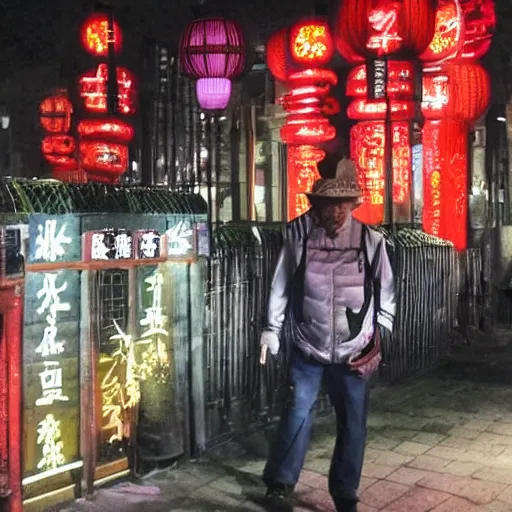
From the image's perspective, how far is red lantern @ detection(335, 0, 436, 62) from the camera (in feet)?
39.6

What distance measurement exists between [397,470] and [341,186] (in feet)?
9.14

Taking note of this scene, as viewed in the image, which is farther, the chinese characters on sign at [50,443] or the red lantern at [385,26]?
the red lantern at [385,26]

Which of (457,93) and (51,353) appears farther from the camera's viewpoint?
(457,93)

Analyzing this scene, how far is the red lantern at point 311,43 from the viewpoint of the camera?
13.7 metres

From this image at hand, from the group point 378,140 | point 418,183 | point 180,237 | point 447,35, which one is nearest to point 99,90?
point 378,140

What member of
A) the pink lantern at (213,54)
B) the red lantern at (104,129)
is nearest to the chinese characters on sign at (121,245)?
the pink lantern at (213,54)

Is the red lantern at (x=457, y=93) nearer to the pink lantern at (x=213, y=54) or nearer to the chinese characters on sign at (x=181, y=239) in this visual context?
the pink lantern at (x=213, y=54)

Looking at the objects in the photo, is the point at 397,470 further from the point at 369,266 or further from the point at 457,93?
the point at 457,93

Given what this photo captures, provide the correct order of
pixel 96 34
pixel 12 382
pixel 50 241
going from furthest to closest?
pixel 96 34
pixel 50 241
pixel 12 382

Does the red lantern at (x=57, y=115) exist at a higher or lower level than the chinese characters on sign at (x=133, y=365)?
higher

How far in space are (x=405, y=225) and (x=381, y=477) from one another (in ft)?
25.1

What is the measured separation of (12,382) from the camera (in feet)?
14.1

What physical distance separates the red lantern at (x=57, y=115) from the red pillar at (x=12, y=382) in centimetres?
1548

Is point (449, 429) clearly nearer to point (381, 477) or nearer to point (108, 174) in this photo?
point (381, 477)
